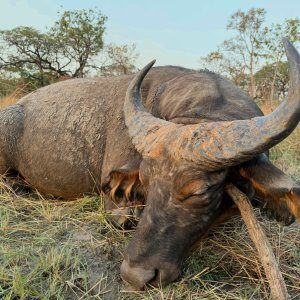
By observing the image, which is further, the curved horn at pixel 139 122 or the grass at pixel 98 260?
the curved horn at pixel 139 122

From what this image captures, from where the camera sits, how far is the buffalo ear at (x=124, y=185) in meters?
3.39

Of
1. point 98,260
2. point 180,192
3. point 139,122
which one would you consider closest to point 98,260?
point 98,260

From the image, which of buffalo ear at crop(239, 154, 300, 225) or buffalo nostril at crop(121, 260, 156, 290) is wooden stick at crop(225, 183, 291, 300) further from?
buffalo nostril at crop(121, 260, 156, 290)

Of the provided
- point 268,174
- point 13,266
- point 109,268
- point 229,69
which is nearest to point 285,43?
point 268,174

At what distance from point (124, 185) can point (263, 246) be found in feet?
4.41

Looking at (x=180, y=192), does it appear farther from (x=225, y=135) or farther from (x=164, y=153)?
(x=225, y=135)

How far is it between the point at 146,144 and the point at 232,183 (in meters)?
0.69

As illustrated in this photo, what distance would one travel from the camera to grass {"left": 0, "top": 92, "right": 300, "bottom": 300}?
2789mm

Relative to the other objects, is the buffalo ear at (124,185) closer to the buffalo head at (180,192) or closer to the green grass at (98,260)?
the green grass at (98,260)

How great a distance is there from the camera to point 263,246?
8.61ft

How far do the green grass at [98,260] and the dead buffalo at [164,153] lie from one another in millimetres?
239

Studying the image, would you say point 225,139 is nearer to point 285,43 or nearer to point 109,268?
point 285,43

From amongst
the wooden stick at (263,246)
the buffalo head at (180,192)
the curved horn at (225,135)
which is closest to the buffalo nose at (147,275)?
the buffalo head at (180,192)

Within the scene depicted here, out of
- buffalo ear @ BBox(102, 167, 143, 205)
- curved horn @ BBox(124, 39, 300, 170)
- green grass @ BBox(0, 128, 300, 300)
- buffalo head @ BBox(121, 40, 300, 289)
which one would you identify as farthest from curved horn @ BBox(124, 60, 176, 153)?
green grass @ BBox(0, 128, 300, 300)
